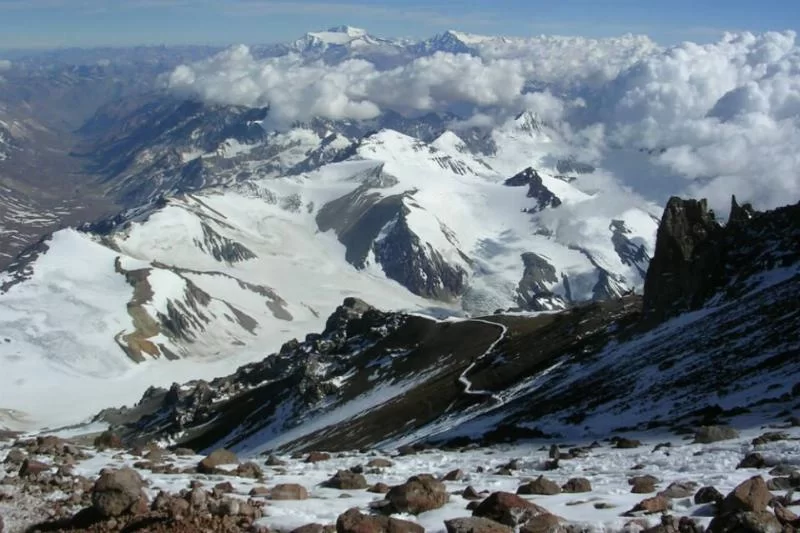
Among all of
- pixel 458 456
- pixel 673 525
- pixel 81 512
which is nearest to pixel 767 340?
pixel 458 456

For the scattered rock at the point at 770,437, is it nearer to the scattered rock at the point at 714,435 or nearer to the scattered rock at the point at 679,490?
the scattered rock at the point at 714,435

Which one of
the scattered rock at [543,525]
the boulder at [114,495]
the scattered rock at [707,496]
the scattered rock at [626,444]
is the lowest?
the scattered rock at [626,444]

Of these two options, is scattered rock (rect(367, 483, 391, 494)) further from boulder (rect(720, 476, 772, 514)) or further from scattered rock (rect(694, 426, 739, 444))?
scattered rock (rect(694, 426, 739, 444))

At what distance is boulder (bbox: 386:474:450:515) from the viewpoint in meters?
23.6

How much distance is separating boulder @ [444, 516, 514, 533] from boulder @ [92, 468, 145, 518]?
9622 millimetres

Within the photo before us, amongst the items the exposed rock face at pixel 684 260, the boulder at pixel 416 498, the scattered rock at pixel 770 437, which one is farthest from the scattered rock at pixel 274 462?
the exposed rock face at pixel 684 260

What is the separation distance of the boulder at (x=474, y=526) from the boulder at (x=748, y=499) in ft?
17.8

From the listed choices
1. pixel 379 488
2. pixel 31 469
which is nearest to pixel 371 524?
pixel 379 488

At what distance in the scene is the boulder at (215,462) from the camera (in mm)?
33844

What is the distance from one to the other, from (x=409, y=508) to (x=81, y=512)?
970cm

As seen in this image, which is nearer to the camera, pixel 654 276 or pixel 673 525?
pixel 673 525

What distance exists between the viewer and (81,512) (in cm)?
2431

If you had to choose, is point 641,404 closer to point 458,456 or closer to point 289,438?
point 458,456

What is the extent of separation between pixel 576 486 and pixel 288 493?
9401 millimetres
